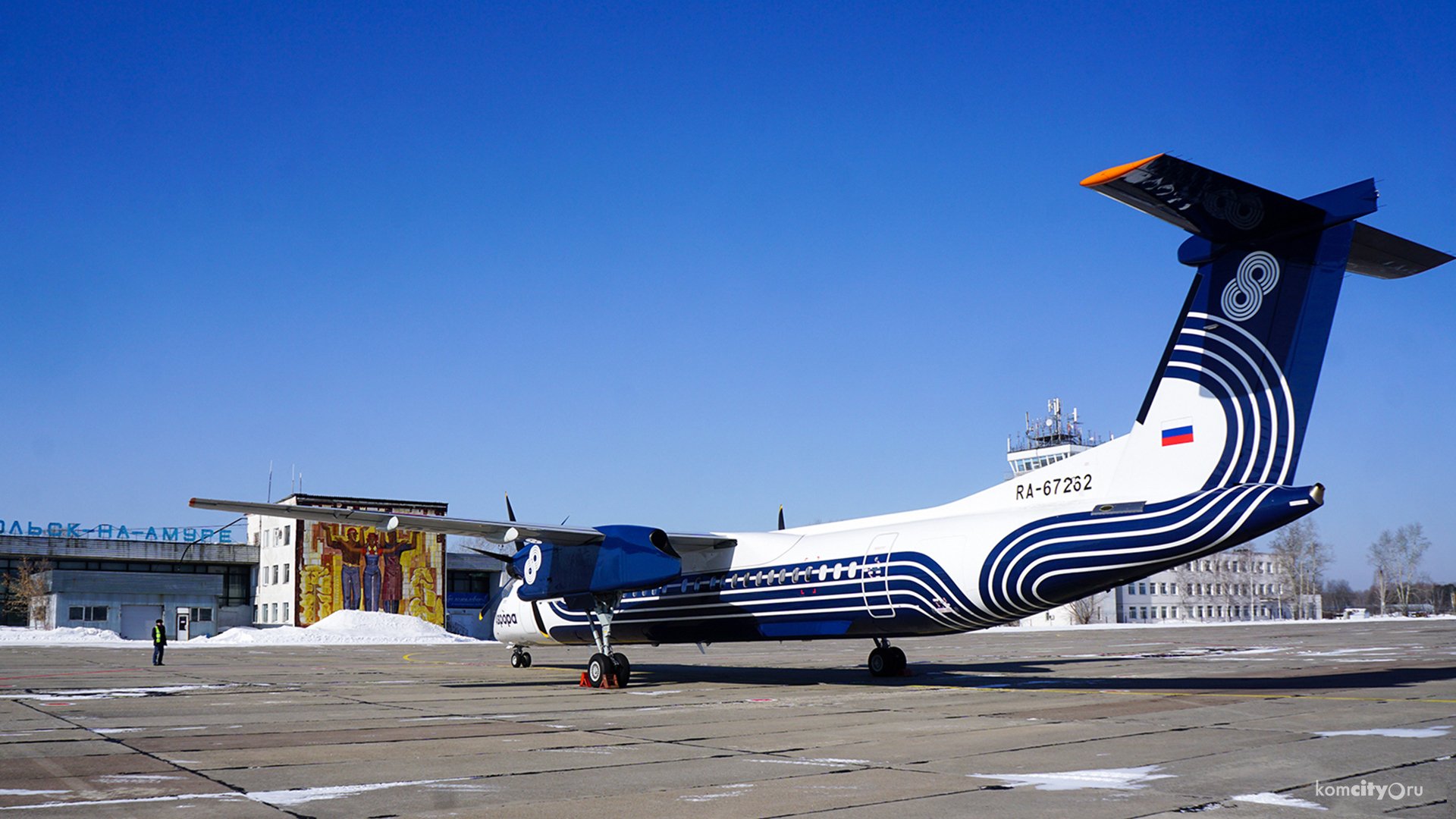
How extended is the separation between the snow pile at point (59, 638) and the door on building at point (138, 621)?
751 cm

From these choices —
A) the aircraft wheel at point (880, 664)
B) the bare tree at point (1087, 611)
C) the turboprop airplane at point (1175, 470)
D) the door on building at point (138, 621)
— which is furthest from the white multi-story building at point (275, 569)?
the bare tree at point (1087, 611)

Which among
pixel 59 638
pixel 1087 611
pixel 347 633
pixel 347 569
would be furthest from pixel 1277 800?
pixel 1087 611

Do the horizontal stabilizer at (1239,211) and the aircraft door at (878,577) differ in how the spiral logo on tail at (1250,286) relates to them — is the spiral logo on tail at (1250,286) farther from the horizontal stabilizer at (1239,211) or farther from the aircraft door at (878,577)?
the aircraft door at (878,577)

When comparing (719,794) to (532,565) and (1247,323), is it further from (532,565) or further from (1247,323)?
(532,565)

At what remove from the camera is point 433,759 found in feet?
31.9

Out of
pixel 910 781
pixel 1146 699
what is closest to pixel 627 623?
pixel 1146 699

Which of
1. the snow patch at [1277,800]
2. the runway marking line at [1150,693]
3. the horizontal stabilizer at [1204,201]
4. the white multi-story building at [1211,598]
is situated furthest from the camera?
the white multi-story building at [1211,598]

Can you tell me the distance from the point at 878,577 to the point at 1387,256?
8.65 meters

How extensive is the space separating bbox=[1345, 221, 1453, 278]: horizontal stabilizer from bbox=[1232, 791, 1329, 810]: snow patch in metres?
8.42

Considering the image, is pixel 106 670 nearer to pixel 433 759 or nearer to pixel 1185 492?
pixel 433 759

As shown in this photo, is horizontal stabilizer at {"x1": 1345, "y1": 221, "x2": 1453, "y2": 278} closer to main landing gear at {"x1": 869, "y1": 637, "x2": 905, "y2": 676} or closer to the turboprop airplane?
the turboprop airplane

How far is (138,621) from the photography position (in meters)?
63.4

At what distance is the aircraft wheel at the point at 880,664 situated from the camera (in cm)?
2015

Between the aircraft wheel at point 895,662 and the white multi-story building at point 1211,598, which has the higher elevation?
the aircraft wheel at point 895,662
